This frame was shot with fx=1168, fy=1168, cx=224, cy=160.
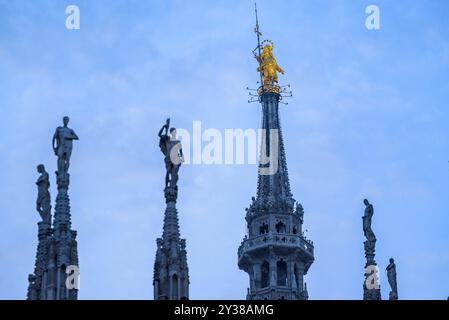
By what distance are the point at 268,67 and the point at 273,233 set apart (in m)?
20.4

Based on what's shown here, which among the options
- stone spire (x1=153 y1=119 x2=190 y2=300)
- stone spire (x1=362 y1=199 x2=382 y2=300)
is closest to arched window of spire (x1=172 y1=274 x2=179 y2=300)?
stone spire (x1=153 y1=119 x2=190 y2=300)

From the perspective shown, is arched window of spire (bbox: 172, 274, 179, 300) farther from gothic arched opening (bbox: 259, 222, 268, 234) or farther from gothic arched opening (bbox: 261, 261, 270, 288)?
gothic arched opening (bbox: 259, 222, 268, 234)

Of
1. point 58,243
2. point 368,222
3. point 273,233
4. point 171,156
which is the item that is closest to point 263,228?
point 273,233

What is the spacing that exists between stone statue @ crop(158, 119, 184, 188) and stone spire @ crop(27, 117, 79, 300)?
13.4 ft

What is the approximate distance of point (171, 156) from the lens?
51.5 meters

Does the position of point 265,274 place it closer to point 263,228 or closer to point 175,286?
point 263,228

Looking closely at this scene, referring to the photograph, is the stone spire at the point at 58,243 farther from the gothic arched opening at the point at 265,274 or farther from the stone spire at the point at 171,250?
the gothic arched opening at the point at 265,274

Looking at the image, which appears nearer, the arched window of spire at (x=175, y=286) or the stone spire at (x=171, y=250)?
the arched window of spire at (x=175, y=286)

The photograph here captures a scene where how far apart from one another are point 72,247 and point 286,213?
64415 millimetres

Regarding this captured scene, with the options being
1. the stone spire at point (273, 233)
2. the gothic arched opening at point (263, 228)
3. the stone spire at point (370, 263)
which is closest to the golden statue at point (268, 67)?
the stone spire at point (273, 233)

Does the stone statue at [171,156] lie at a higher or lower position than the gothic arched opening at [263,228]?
lower

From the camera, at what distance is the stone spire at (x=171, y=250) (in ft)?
160
